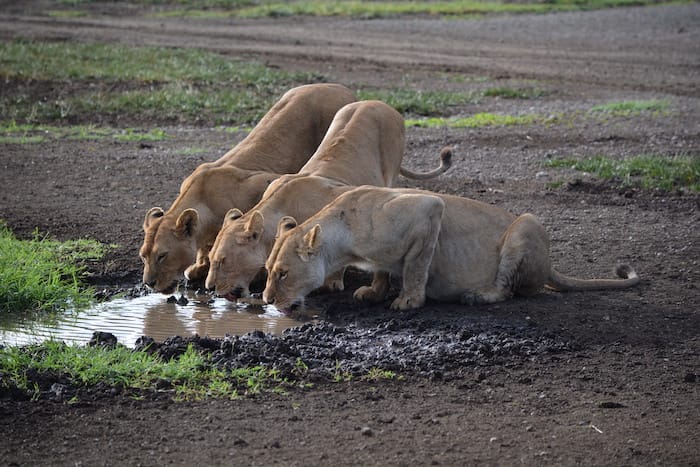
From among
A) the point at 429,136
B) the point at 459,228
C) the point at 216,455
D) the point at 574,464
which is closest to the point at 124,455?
the point at 216,455

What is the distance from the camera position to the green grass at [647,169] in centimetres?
1230

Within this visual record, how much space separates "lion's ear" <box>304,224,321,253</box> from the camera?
8.02 meters

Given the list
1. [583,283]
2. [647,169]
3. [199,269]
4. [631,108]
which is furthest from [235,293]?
[631,108]

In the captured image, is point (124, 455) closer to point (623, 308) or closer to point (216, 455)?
point (216, 455)

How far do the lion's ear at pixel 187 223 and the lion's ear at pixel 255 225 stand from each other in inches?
24.7

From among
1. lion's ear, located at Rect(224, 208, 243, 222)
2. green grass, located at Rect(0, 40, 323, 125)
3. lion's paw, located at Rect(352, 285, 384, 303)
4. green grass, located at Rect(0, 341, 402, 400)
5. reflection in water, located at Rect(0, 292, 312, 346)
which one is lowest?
green grass, located at Rect(0, 40, 323, 125)

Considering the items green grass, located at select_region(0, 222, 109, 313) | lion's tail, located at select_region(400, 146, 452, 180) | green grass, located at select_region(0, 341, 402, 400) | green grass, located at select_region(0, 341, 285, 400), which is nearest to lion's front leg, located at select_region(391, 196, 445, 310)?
green grass, located at select_region(0, 341, 402, 400)

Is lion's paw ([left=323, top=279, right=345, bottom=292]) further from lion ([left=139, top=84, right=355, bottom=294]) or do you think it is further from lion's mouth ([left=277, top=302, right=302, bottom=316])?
lion ([left=139, top=84, right=355, bottom=294])

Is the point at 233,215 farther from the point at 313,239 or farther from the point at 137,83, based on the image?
the point at 137,83

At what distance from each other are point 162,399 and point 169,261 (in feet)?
8.65

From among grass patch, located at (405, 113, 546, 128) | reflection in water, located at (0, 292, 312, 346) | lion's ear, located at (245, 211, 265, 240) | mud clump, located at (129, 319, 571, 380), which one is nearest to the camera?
mud clump, located at (129, 319, 571, 380)

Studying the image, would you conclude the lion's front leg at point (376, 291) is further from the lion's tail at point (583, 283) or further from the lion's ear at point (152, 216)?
the lion's ear at point (152, 216)

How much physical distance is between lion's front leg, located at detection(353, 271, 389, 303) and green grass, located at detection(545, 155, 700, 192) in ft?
15.5

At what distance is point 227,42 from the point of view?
1042 inches
